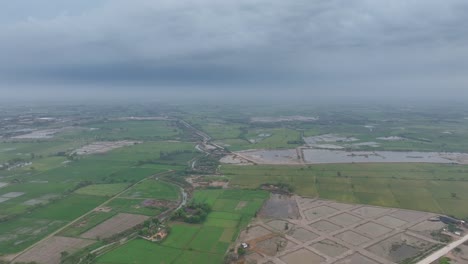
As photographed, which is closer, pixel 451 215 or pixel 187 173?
pixel 451 215

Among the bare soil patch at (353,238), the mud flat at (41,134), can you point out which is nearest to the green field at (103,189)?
the bare soil patch at (353,238)

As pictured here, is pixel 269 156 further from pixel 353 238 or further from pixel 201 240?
pixel 201 240

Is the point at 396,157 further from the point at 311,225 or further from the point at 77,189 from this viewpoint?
the point at 77,189

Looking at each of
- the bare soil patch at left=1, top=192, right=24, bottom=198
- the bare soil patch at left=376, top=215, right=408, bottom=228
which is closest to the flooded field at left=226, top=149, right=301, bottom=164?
the bare soil patch at left=376, top=215, right=408, bottom=228

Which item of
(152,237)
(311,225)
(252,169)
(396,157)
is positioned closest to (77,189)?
(152,237)

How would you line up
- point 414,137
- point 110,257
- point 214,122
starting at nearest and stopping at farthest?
point 110,257
point 414,137
point 214,122

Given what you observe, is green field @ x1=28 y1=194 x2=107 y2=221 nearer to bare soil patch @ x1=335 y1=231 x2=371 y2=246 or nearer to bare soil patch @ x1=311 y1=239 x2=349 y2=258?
bare soil patch @ x1=311 y1=239 x2=349 y2=258

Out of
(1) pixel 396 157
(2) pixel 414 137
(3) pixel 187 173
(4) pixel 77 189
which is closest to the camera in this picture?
(4) pixel 77 189

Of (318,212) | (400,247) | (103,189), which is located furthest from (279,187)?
(103,189)
